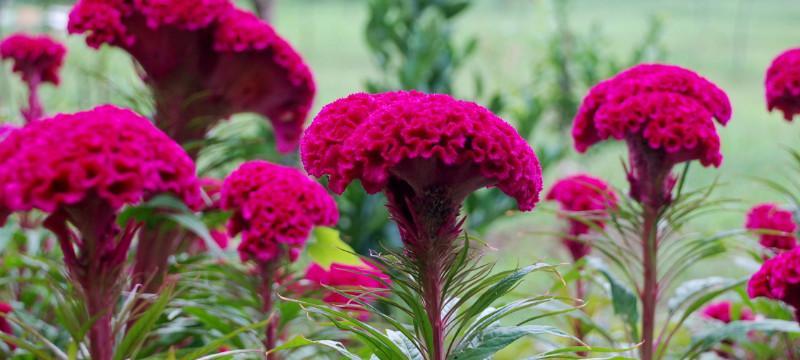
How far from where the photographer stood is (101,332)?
898mm

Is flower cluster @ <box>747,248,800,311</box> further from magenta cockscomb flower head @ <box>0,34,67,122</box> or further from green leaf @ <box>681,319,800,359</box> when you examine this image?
magenta cockscomb flower head @ <box>0,34,67,122</box>

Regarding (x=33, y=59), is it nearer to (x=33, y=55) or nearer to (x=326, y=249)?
(x=33, y=55)

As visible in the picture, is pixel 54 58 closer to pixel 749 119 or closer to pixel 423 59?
pixel 423 59

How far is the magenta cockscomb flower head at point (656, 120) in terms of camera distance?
1.05 m

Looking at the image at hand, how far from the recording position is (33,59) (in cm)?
156

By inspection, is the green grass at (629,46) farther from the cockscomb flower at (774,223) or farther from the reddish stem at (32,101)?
the cockscomb flower at (774,223)

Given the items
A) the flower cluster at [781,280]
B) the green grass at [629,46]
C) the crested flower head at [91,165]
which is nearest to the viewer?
the crested flower head at [91,165]

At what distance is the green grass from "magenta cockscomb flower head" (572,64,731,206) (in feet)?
9.33

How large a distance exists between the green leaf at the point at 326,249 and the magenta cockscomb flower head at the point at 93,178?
32 centimetres

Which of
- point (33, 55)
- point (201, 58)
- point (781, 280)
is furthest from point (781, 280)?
point (33, 55)

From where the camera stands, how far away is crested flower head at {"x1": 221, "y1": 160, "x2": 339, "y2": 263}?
1106mm

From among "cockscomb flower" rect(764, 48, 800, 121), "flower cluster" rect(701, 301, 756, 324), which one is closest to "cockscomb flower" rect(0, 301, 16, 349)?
"cockscomb flower" rect(764, 48, 800, 121)

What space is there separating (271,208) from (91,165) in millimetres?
379

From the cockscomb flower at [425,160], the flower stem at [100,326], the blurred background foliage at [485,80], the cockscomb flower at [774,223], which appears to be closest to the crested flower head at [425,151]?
the cockscomb flower at [425,160]
